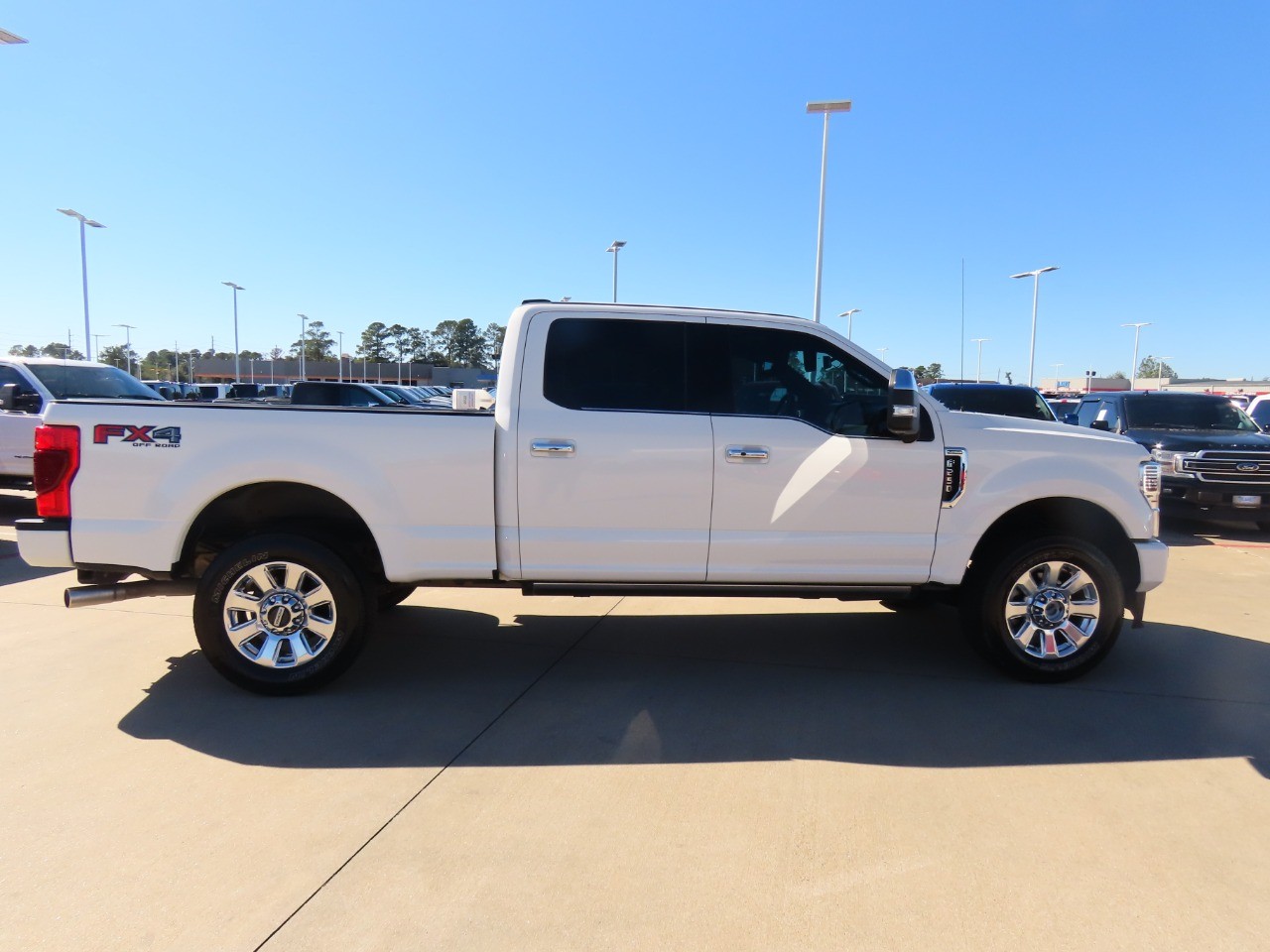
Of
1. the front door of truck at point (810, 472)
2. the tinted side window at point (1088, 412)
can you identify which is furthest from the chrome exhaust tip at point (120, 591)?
the tinted side window at point (1088, 412)

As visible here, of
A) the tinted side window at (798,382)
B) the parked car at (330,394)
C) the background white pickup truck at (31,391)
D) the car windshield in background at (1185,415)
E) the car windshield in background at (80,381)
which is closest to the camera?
the tinted side window at (798,382)

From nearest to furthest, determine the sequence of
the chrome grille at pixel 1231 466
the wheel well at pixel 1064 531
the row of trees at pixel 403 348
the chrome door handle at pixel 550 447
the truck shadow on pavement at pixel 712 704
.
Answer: the truck shadow on pavement at pixel 712 704, the chrome door handle at pixel 550 447, the wheel well at pixel 1064 531, the chrome grille at pixel 1231 466, the row of trees at pixel 403 348

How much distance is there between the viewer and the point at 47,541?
434cm

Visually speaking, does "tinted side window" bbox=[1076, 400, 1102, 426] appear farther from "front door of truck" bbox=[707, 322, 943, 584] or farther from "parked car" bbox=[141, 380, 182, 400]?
"parked car" bbox=[141, 380, 182, 400]

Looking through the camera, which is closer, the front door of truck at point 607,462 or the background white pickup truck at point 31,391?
the front door of truck at point 607,462

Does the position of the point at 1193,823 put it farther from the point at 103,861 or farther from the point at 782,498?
the point at 103,861

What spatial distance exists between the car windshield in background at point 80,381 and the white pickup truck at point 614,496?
7454 mm

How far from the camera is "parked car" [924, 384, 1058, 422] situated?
12188 mm

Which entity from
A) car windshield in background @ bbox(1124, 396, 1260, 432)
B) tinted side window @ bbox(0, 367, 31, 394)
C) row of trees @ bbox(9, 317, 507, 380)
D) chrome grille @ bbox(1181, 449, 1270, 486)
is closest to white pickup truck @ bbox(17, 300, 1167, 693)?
chrome grille @ bbox(1181, 449, 1270, 486)

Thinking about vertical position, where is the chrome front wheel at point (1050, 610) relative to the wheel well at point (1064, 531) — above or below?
below

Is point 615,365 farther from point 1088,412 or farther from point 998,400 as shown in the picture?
point 1088,412

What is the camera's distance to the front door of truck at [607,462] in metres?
4.54

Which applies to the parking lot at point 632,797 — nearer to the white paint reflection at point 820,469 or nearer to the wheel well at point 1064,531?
the wheel well at point 1064,531

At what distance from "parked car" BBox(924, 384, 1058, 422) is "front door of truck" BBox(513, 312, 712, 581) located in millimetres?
8615
